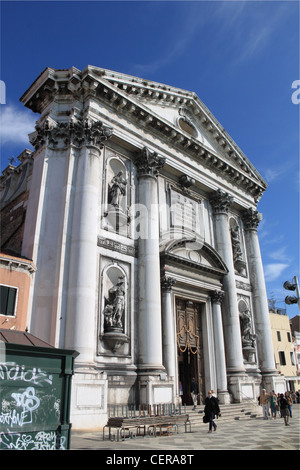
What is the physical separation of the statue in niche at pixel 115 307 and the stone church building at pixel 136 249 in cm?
5

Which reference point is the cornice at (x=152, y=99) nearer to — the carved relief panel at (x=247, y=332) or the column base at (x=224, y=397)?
the carved relief panel at (x=247, y=332)

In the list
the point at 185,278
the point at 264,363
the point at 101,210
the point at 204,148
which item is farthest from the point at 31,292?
the point at 264,363

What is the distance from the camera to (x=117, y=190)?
18.9 metres

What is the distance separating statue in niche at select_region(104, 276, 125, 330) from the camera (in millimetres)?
16422

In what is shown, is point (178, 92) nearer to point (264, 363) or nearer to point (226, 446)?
point (264, 363)

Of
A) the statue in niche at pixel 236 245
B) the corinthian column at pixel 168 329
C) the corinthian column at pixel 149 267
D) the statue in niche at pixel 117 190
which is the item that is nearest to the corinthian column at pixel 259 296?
the statue in niche at pixel 236 245

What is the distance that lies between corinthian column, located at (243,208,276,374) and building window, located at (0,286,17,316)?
55.1 feet

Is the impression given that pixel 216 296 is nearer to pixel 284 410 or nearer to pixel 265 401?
pixel 265 401

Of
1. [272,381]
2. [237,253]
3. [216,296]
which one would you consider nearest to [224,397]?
[272,381]

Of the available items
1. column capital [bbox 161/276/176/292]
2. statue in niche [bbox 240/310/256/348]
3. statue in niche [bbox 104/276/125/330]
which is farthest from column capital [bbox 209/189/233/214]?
statue in niche [bbox 104/276/125/330]

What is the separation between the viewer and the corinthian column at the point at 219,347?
20.8 meters

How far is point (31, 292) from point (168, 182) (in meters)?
11.0

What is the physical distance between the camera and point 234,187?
91.1 ft

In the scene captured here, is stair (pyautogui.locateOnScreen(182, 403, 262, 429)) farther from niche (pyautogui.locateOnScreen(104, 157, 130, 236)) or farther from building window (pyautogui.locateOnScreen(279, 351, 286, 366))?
building window (pyautogui.locateOnScreen(279, 351, 286, 366))
